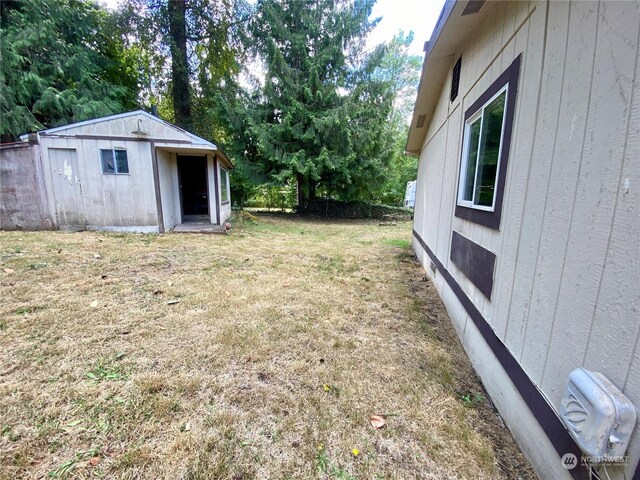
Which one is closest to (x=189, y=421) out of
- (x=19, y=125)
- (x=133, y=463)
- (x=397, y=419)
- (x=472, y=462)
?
(x=133, y=463)

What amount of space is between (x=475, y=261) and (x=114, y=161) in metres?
8.48

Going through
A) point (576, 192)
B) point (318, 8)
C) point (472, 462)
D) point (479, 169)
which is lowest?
point (472, 462)

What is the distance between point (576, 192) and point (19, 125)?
13858mm

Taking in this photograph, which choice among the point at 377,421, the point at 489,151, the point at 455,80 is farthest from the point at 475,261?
the point at 455,80

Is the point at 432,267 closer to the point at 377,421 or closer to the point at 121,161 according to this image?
the point at 377,421

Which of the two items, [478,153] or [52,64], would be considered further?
[52,64]

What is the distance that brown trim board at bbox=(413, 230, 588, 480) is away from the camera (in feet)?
4.10

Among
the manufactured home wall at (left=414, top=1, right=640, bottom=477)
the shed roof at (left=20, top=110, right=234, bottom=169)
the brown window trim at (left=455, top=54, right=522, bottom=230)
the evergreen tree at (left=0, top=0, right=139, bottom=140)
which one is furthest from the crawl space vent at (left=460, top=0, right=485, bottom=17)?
the evergreen tree at (left=0, top=0, right=139, bottom=140)

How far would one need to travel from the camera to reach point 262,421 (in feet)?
5.71

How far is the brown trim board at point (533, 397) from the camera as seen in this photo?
4.10 ft

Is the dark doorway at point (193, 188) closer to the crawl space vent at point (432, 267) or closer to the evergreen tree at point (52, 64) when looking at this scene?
the evergreen tree at point (52, 64)

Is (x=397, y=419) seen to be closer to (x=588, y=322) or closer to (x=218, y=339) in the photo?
(x=588, y=322)

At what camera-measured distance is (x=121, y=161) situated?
7.31 meters

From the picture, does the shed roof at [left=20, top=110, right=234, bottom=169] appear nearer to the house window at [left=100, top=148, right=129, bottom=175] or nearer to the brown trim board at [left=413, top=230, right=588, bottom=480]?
the house window at [left=100, top=148, right=129, bottom=175]
